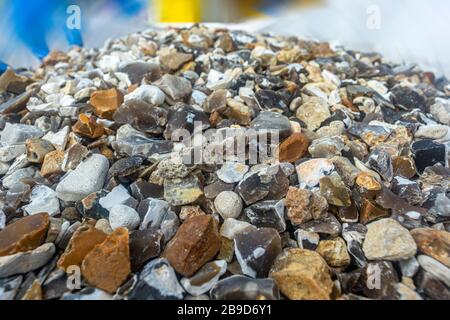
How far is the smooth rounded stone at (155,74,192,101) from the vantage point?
0.98 meters

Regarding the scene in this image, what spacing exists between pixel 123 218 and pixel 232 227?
22cm

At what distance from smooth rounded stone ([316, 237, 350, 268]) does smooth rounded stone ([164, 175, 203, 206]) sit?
0.89ft

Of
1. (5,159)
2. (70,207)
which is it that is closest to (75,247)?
(70,207)

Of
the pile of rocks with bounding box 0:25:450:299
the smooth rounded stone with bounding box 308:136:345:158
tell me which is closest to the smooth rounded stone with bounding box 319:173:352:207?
the pile of rocks with bounding box 0:25:450:299

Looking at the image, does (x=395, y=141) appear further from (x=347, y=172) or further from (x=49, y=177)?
(x=49, y=177)

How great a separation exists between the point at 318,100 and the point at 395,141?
266 mm

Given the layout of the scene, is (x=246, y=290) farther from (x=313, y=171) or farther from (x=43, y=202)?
(x=43, y=202)

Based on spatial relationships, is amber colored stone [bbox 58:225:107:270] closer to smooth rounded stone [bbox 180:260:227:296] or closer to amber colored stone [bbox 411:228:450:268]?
smooth rounded stone [bbox 180:260:227:296]

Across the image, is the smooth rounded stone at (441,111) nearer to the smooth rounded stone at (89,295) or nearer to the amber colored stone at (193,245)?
the amber colored stone at (193,245)

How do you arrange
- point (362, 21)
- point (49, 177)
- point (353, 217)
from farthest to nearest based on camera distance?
point (362, 21) → point (49, 177) → point (353, 217)

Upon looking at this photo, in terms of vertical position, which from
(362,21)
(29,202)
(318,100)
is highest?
(362,21)

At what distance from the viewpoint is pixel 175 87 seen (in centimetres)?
100

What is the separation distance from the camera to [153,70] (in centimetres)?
114

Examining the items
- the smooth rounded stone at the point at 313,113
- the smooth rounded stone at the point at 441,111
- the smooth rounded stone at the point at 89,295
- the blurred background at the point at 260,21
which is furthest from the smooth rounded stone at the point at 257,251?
the blurred background at the point at 260,21
